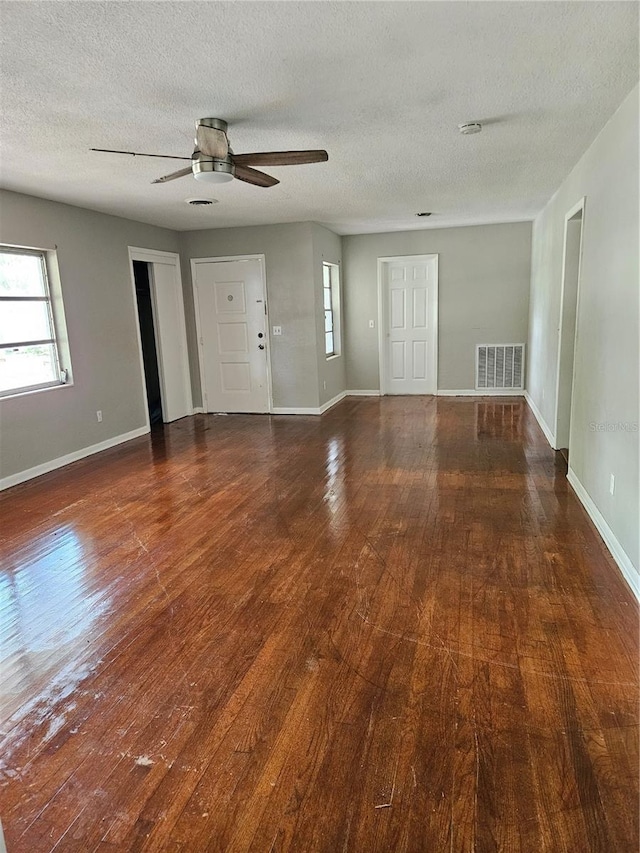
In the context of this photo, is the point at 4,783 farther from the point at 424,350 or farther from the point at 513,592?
the point at 424,350

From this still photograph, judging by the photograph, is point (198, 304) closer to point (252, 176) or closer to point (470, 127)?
point (252, 176)

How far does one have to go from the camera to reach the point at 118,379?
606 cm

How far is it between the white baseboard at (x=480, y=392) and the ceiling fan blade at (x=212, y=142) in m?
5.88

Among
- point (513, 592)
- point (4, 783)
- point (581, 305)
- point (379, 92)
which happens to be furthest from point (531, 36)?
point (4, 783)

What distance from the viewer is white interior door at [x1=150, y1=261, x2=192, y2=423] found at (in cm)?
696

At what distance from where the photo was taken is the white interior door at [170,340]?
6963 millimetres

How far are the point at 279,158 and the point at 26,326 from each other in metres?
3.11

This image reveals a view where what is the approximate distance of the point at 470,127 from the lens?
329 cm

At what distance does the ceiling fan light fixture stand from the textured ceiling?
24cm

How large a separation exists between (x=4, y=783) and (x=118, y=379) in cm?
486

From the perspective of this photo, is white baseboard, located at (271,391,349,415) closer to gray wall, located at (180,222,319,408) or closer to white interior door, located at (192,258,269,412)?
gray wall, located at (180,222,319,408)

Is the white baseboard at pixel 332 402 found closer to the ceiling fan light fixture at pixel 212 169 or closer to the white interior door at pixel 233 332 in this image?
the white interior door at pixel 233 332

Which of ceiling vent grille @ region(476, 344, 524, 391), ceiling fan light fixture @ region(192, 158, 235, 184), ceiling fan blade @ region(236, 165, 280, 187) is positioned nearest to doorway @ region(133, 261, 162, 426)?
ceiling fan blade @ region(236, 165, 280, 187)

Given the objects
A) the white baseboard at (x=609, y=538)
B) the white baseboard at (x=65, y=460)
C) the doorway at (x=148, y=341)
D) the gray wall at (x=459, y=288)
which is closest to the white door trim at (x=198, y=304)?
the doorway at (x=148, y=341)
